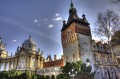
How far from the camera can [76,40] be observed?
135 ft

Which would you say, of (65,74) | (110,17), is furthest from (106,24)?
(65,74)

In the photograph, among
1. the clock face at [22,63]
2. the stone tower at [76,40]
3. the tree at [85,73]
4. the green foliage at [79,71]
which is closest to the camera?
the tree at [85,73]

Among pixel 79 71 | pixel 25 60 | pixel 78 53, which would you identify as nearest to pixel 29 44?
pixel 25 60

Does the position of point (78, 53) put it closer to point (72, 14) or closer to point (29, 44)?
point (72, 14)

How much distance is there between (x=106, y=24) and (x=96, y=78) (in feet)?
67.9

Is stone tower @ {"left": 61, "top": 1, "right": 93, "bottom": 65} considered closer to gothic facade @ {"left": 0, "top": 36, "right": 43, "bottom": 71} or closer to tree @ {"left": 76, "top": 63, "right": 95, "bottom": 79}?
tree @ {"left": 76, "top": 63, "right": 95, "bottom": 79}

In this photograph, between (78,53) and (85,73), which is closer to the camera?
(85,73)

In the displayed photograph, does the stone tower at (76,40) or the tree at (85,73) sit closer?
the tree at (85,73)

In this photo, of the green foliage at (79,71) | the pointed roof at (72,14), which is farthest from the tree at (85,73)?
the pointed roof at (72,14)

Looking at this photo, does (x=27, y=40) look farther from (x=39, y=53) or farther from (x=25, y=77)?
(x=25, y=77)

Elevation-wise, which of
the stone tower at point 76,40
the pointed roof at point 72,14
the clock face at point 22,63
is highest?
the pointed roof at point 72,14

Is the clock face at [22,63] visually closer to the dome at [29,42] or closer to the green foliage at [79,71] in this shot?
the dome at [29,42]

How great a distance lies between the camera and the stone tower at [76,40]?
40375 mm

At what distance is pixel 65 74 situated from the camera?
35.8 m
